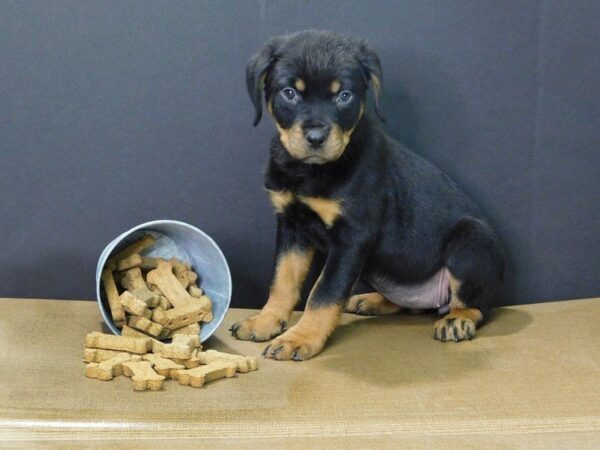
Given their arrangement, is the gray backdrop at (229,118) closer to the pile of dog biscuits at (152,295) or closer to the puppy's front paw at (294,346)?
the pile of dog biscuits at (152,295)

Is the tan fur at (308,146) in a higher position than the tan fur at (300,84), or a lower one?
lower

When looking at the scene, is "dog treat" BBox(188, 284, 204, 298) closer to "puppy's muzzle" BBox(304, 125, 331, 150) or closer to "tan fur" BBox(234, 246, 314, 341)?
"tan fur" BBox(234, 246, 314, 341)

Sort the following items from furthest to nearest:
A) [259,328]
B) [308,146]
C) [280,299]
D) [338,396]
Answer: [280,299]
[259,328]
[308,146]
[338,396]

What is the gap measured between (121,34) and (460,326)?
5.95ft

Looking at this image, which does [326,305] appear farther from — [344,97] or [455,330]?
[344,97]

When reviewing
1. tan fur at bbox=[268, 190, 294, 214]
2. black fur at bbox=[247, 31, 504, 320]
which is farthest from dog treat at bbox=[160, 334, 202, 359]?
tan fur at bbox=[268, 190, 294, 214]

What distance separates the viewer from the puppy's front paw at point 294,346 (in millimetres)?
2836

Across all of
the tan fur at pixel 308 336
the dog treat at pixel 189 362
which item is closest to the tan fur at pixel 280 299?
the tan fur at pixel 308 336

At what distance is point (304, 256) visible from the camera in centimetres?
327

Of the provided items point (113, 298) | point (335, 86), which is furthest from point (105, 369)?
point (335, 86)

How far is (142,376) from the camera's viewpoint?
2.54 metres

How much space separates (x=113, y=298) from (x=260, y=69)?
3.09 feet

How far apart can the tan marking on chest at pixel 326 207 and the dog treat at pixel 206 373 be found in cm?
65

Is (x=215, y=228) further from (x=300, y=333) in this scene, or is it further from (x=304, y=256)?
(x=300, y=333)
